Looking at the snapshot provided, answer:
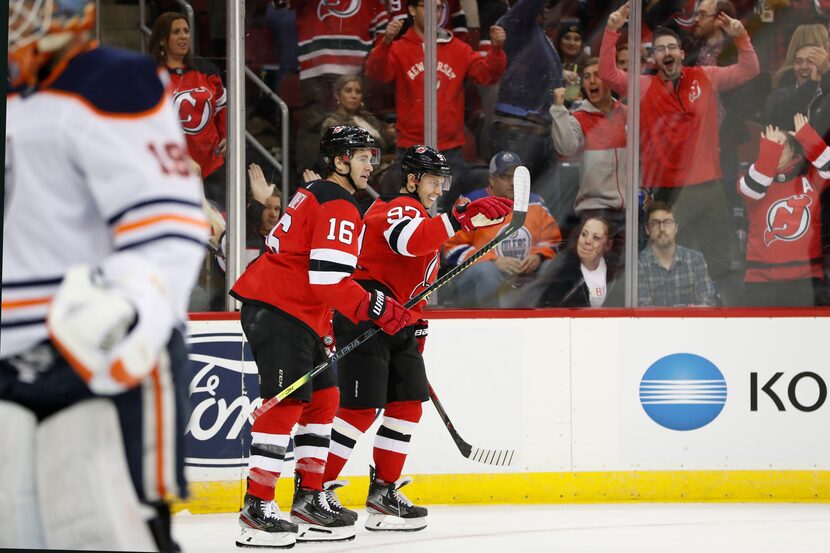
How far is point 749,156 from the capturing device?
4.84 metres

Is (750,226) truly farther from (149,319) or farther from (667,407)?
(149,319)

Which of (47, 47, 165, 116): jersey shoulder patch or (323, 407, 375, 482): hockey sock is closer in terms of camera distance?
(47, 47, 165, 116): jersey shoulder patch

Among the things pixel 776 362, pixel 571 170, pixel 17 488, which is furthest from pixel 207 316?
pixel 17 488

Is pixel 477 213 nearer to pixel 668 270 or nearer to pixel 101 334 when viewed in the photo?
pixel 668 270

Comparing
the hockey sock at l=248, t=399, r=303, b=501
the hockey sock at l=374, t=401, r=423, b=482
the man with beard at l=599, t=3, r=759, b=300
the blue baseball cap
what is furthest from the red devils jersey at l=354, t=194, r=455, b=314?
the man with beard at l=599, t=3, r=759, b=300

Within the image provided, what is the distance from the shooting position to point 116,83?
5.10 ft

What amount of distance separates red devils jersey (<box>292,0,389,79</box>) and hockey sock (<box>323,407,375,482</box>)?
1.40m

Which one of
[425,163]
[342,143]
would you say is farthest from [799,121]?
[342,143]

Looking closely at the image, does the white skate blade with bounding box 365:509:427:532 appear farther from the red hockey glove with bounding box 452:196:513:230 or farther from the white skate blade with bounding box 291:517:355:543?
the red hockey glove with bounding box 452:196:513:230

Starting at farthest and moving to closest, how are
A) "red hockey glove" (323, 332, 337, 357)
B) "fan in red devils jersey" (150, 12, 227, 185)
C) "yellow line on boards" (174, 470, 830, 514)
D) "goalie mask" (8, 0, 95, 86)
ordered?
"yellow line on boards" (174, 470, 830, 514)
"fan in red devils jersey" (150, 12, 227, 185)
"red hockey glove" (323, 332, 337, 357)
"goalie mask" (8, 0, 95, 86)

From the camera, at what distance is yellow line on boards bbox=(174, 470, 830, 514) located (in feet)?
14.4

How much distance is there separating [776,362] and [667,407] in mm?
417

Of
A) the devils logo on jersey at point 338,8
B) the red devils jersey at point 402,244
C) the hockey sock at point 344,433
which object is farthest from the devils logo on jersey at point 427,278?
the devils logo on jersey at point 338,8

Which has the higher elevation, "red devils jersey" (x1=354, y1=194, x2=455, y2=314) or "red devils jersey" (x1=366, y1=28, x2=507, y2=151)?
"red devils jersey" (x1=366, y1=28, x2=507, y2=151)
